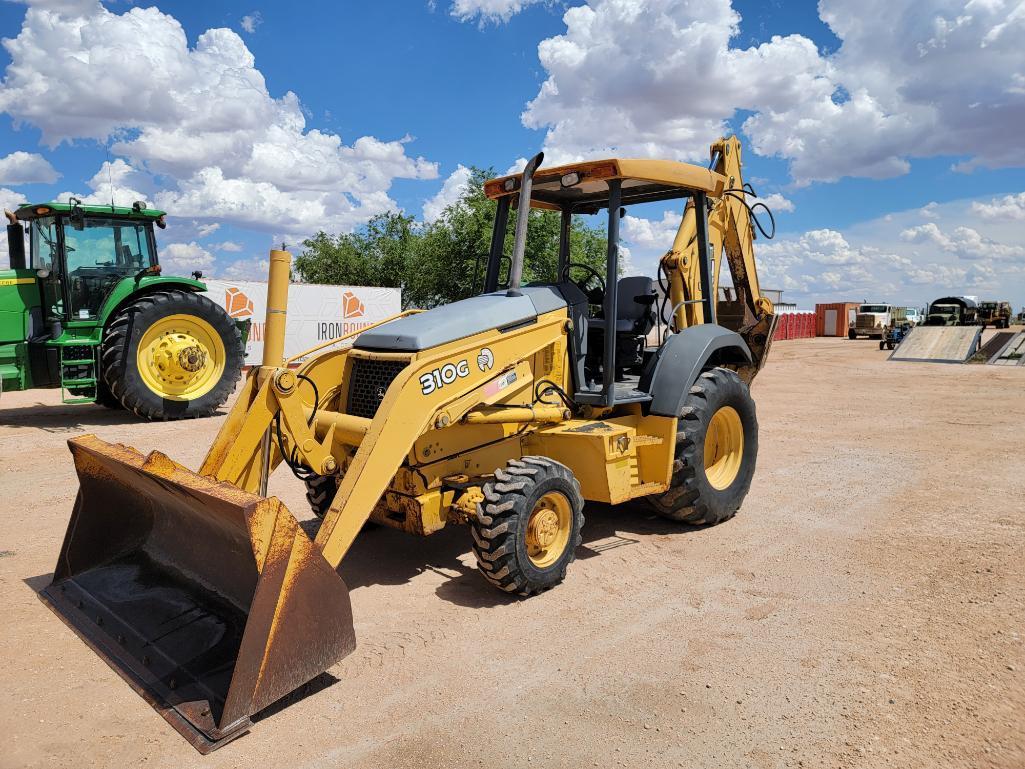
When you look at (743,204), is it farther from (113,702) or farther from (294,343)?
(294,343)

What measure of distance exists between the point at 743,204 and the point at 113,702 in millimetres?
6474

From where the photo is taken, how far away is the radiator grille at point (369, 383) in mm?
4637

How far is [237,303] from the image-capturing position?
1877 centimetres

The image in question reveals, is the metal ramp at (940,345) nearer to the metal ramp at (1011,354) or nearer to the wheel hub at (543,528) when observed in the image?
the metal ramp at (1011,354)

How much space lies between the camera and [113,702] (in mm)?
3375

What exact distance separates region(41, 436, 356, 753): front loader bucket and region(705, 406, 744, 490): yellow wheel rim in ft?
12.6

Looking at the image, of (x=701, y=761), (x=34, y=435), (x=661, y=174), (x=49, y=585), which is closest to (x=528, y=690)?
(x=701, y=761)

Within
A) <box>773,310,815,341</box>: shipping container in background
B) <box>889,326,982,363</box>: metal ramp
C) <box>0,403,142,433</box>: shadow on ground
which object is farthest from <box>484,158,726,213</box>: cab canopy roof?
<box>773,310,815,341</box>: shipping container in background

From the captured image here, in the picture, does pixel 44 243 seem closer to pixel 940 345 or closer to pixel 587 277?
pixel 587 277

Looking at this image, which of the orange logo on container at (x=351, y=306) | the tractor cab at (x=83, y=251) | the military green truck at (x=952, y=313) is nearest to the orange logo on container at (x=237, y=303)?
the orange logo on container at (x=351, y=306)

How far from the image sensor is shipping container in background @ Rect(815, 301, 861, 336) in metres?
46.4

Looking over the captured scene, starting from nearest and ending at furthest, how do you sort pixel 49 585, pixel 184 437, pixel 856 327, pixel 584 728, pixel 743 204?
pixel 584 728
pixel 49 585
pixel 743 204
pixel 184 437
pixel 856 327

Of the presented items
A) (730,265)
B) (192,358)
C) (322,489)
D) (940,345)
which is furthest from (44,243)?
(940,345)

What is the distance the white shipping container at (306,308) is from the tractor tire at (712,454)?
45.9 feet
